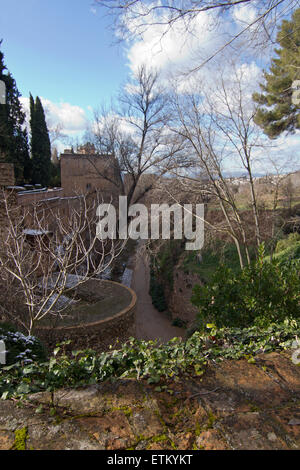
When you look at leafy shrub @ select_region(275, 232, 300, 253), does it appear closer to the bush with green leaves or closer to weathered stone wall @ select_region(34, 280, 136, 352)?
weathered stone wall @ select_region(34, 280, 136, 352)

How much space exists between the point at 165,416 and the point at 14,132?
64.3 ft

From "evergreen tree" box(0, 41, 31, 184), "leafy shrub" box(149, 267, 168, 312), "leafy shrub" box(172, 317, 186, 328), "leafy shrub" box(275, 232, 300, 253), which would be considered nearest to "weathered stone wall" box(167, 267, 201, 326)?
"leafy shrub" box(172, 317, 186, 328)

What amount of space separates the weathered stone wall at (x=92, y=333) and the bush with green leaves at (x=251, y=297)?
3.62 m

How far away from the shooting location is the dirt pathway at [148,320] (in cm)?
982

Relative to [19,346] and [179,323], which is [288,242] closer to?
[179,323]

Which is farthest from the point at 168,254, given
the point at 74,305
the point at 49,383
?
the point at 49,383

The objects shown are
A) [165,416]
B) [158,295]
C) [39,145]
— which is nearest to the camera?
[165,416]

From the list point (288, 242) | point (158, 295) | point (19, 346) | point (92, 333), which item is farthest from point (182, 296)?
point (19, 346)

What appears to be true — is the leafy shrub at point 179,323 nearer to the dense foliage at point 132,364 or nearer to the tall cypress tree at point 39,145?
Answer: the dense foliage at point 132,364

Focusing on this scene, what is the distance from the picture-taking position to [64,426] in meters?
1.33

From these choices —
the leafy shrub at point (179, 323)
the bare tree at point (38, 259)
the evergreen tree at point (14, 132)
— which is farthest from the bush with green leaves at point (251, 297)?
the evergreen tree at point (14, 132)

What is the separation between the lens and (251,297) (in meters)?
3.61

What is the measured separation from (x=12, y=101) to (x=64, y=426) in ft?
64.8
